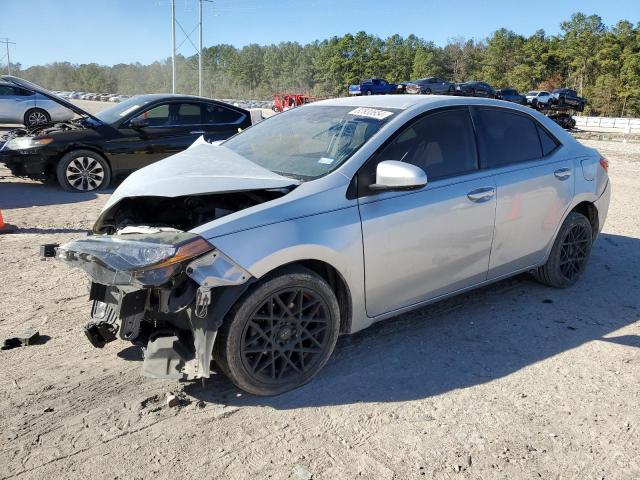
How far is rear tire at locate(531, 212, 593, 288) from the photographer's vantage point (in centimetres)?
502

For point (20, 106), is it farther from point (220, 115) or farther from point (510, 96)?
point (510, 96)

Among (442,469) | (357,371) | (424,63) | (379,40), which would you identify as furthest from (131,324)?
(379,40)

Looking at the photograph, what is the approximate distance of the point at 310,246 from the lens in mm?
3229

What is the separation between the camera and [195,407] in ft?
10.4

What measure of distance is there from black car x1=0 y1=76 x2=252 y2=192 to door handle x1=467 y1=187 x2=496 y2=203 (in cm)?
670

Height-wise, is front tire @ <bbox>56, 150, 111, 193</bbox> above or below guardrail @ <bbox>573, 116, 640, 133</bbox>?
below

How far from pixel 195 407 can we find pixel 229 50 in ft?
494

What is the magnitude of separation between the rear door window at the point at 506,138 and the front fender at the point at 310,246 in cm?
153

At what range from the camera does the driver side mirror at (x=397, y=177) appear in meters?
3.44

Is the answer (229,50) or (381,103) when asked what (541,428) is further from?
(229,50)

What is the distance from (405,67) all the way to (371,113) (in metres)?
99.0

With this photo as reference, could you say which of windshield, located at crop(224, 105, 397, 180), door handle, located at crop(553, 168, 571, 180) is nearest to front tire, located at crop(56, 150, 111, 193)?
windshield, located at crop(224, 105, 397, 180)

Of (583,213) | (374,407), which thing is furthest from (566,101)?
(374,407)

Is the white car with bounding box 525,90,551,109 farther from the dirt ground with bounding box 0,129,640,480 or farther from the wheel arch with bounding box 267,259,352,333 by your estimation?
the wheel arch with bounding box 267,259,352,333
